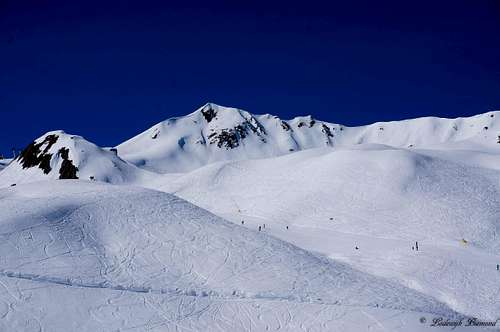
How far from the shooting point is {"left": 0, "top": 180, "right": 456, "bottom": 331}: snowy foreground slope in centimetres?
1670

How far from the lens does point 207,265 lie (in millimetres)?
21594

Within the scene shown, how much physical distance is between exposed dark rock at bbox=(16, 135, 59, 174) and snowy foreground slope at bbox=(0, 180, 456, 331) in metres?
61.7

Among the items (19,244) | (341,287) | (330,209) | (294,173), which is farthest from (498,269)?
(294,173)

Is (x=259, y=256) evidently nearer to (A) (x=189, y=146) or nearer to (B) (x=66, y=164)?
(B) (x=66, y=164)

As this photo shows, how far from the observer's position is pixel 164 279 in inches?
785

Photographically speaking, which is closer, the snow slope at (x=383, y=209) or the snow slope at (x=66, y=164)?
the snow slope at (x=383, y=209)

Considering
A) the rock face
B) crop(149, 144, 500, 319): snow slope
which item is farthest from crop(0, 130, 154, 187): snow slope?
the rock face

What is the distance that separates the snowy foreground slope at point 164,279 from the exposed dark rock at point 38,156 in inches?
2428

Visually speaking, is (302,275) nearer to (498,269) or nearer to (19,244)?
(19,244)

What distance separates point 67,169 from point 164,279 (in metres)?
70.9

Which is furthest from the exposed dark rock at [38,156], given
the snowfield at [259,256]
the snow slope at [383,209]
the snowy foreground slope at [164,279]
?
the snowy foreground slope at [164,279]

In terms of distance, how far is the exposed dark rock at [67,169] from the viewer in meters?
80.8

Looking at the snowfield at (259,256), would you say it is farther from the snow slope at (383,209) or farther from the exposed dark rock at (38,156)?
the exposed dark rock at (38,156)

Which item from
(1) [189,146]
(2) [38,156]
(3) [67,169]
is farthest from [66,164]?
(1) [189,146]
